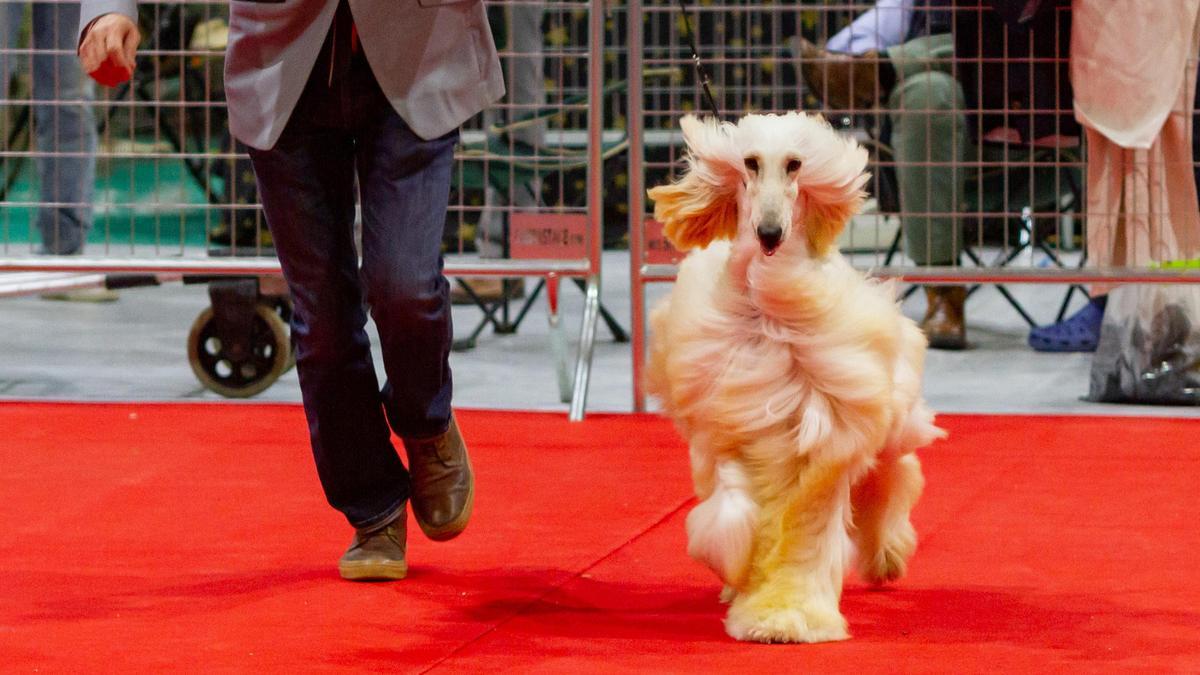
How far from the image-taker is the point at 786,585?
2.74 metres

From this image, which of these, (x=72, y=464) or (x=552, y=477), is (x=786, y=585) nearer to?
(x=552, y=477)

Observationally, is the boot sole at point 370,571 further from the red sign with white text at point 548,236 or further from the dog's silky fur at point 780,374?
the red sign with white text at point 548,236

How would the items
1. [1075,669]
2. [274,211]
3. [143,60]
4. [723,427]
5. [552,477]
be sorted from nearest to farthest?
[1075,669], [723,427], [274,211], [552,477], [143,60]

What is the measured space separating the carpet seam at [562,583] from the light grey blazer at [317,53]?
85cm

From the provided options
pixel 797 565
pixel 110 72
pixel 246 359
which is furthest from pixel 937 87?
pixel 110 72

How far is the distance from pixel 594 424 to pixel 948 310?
7.38 feet

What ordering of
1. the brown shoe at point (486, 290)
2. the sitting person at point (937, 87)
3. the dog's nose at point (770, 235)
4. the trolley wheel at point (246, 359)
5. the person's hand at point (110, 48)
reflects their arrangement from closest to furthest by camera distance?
the dog's nose at point (770, 235) → the person's hand at point (110, 48) → the sitting person at point (937, 87) → the trolley wheel at point (246, 359) → the brown shoe at point (486, 290)

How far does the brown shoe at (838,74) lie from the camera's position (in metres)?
5.68

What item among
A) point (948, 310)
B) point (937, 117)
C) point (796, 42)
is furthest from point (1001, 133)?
point (948, 310)

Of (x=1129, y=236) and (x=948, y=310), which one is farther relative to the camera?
(x=948, y=310)

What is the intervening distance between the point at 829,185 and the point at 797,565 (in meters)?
0.61

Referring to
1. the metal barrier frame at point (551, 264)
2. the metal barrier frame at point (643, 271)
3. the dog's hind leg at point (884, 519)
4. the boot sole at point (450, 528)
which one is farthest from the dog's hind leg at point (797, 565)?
the metal barrier frame at point (551, 264)

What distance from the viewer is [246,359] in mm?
5797

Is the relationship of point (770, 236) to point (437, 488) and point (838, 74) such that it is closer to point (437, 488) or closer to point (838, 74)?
point (437, 488)
